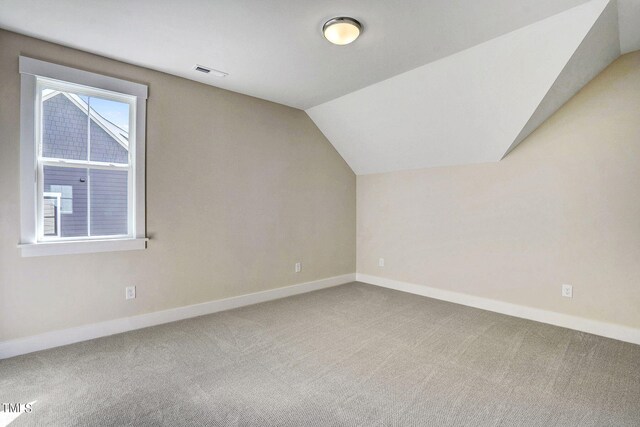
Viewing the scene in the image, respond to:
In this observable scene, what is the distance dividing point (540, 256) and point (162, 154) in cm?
392

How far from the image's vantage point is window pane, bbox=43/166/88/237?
261 centimetres

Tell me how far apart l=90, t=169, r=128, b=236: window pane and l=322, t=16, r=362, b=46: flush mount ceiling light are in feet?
7.27

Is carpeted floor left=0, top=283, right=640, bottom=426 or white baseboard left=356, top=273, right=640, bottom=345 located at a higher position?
white baseboard left=356, top=273, right=640, bottom=345

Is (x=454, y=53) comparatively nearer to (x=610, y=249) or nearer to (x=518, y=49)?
(x=518, y=49)

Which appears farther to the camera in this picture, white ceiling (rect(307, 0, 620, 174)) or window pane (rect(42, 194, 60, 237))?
window pane (rect(42, 194, 60, 237))

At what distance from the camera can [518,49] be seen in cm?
248

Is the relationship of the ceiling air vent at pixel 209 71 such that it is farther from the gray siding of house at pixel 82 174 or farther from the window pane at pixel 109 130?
the gray siding of house at pixel 82 174

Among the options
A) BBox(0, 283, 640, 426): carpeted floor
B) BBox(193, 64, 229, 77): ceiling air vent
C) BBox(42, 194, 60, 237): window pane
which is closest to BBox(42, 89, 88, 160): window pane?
BBox(42, 194, 60, 237): window pane

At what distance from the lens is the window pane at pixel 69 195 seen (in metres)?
2.61

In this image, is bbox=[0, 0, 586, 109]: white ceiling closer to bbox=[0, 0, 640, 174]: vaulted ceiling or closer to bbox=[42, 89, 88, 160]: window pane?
bbox=[0, 0, 640, 174]: vaulted ceiling

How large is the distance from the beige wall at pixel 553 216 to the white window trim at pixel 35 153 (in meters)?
3.29

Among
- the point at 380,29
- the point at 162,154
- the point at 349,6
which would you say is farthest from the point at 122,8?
the point at 380,29

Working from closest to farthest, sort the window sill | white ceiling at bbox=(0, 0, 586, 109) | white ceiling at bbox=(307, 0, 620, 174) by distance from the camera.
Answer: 1. white ceiling at bbox=(0, 0, 586, 109)
2. white ceiling at bbox=(307, 0, 620, 174)
3. the window sill

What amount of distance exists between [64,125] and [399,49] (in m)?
2.89
